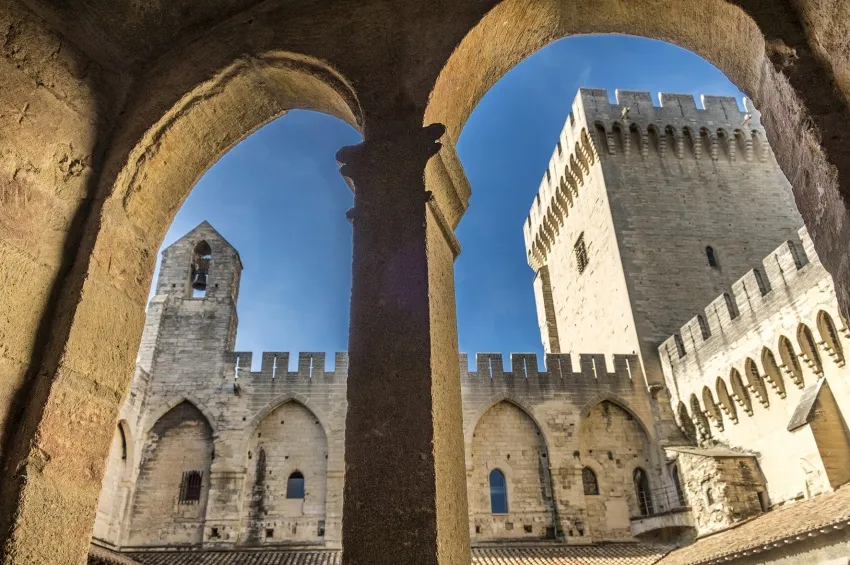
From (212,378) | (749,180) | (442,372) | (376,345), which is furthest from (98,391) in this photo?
(749,180)

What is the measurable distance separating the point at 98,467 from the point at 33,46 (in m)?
1.80

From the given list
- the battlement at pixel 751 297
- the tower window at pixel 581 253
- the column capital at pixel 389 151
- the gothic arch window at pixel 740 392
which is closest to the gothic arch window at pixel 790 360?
the battlement at pixel 751 297

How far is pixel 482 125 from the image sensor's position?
8825cm

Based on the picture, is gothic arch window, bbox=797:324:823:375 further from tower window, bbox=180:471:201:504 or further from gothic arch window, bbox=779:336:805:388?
tower window, bbox=180:471:201:504

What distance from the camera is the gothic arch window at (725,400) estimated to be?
41.5ft

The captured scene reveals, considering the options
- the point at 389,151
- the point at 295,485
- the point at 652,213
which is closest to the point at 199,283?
the point at 295,485

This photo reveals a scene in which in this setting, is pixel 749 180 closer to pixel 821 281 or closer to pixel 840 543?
pixel 821 281

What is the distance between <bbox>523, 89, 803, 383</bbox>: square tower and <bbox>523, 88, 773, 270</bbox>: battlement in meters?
0.03

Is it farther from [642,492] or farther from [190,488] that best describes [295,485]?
[642,492]

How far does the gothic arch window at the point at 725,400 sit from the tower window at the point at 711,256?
16.0 ft

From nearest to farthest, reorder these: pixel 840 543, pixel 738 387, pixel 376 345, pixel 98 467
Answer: pixel 376 345, pixel 98 467, pixel 840 543, pixel 738 387

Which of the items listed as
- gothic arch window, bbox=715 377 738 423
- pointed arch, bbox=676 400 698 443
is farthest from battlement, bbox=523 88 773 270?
gothic arch window, bbox=715 377 738 423

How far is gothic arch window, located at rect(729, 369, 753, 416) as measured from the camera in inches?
478

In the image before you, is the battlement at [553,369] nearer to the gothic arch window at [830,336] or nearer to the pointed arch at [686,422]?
the pointed arch at [686,422]
